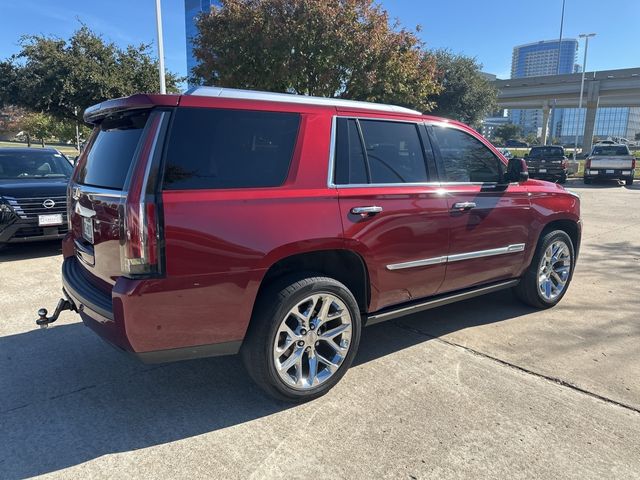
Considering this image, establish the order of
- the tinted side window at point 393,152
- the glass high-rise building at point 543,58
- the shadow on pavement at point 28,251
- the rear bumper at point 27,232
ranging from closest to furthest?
the tinted side window at point 393,152 < the rear bumper at point 27,232 < the shadow on pavement at point 28,251 < the glass high-rise building at point 543,58

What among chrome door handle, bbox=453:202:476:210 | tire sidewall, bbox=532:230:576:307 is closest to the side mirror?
chrome door handle, bbox=453:202:476:210

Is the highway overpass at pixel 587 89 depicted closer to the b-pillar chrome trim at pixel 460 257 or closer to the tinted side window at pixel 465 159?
the tinted side window at pixel 465 159

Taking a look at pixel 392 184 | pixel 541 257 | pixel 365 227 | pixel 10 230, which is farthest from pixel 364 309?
pixel 10 230

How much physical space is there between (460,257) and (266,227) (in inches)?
74.8

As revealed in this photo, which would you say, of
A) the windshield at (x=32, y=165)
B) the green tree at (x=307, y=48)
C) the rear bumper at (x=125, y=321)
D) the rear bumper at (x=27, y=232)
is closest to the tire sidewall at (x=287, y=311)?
the rear bumper at (x=125, y=321)

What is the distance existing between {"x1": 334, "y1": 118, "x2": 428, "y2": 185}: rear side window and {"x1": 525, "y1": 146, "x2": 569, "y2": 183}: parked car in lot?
19520mm

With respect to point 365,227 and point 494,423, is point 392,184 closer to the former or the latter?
point 365,227

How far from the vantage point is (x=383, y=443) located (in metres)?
2.75

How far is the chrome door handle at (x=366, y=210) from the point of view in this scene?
10.6ft

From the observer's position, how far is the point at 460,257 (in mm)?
3996

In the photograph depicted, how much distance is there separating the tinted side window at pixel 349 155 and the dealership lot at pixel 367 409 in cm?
146

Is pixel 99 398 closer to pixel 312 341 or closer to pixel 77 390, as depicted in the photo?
pixel 77 390

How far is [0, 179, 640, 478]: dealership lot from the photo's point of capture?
2.58 m

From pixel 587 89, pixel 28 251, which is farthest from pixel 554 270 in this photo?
pixel 587 89
